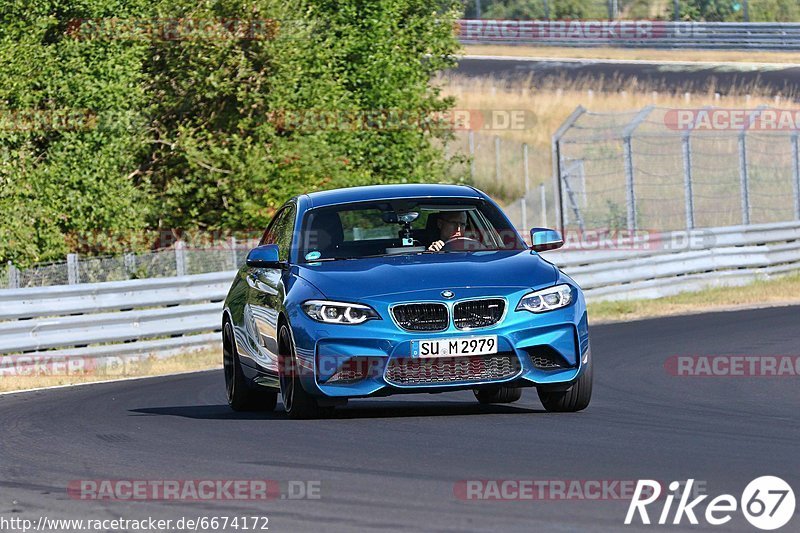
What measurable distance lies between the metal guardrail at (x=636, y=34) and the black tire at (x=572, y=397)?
1797 inches

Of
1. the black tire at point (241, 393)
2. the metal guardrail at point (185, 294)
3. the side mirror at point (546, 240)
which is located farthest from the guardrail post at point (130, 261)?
the side mirror at point (546, 240)

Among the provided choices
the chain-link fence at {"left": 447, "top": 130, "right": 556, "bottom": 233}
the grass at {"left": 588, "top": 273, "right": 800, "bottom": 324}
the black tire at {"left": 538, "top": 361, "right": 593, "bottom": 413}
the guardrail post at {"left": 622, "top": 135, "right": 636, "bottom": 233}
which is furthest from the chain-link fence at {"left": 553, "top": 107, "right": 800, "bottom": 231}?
the black tire at {"left": 538, "top": 361, "right": 593, "bottom": 413}

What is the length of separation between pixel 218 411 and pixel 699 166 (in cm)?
3396

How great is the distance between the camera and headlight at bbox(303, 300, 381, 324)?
9734 mm

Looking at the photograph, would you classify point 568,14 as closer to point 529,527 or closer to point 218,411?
point 218,411

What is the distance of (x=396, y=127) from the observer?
103 feet

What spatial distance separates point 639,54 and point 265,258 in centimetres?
4834

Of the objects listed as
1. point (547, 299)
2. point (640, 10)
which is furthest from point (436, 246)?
point (640, 10)

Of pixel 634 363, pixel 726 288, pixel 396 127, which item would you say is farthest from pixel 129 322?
pixel 396 127

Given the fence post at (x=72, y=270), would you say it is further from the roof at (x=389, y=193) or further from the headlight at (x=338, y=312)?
the headlight at (x=338, y=312)

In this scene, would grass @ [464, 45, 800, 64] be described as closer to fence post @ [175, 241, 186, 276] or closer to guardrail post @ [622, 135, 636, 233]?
guardrail post @ [622, 135, 636, 233]

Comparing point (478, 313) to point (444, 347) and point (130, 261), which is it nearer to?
point (444, 347)

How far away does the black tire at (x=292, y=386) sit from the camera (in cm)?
1009

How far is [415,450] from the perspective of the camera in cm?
855
